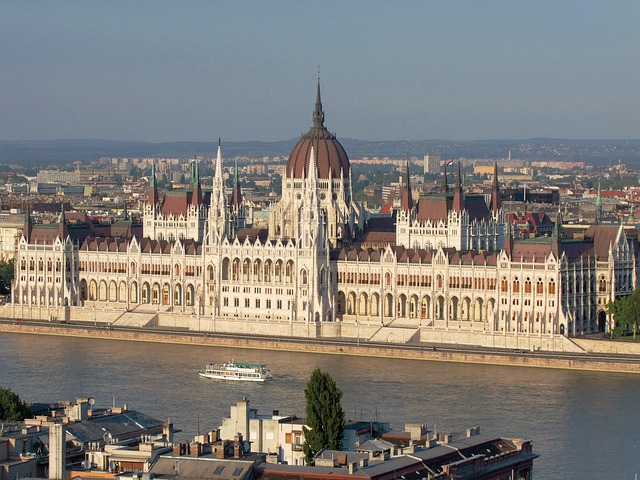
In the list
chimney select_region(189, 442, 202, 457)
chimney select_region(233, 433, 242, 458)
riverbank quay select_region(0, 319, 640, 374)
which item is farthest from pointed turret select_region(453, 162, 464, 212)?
chimney select_region(189, 442, 202, 457)

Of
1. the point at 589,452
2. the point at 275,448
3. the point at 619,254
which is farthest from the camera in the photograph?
the point at 619,254

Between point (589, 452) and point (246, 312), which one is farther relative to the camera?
point (246, 312)

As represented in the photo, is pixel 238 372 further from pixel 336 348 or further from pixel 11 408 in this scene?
pixel 11 408

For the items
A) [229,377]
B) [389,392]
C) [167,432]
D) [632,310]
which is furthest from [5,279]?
[167,432]

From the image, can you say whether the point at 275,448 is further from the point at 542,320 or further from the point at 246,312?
the point at 246,312

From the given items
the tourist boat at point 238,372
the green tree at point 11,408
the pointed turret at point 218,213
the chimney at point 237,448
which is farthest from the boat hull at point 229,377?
the chimney at point 237,448

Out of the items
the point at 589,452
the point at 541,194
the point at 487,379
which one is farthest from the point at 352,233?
the point at 541,194
